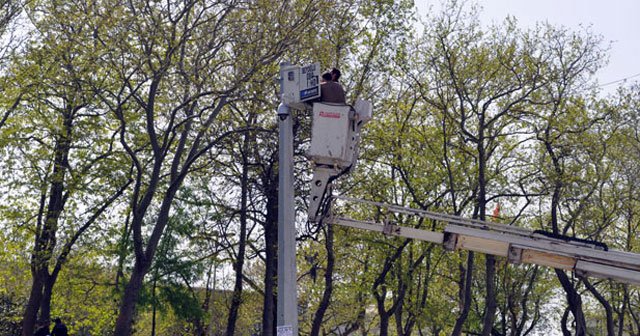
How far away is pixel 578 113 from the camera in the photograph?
26.9 m

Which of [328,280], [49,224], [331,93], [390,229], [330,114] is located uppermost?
[331,93]

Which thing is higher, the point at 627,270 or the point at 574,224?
the point at 574,224

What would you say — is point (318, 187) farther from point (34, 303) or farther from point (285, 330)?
point (34, 303)

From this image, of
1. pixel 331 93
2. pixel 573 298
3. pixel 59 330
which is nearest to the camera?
pixel 331 93

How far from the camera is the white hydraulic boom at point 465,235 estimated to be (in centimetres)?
970

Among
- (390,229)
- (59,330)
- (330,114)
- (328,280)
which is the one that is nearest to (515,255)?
(390,229)

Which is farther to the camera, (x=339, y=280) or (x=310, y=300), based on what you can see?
(x=310, y=300)

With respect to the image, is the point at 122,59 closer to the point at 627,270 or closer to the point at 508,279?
the point at 627,270

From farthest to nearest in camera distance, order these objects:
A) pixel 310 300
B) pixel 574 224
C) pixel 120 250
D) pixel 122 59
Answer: pixel 310 300 → pixel 574 224 → pixel 120 250 → pixel 122 59

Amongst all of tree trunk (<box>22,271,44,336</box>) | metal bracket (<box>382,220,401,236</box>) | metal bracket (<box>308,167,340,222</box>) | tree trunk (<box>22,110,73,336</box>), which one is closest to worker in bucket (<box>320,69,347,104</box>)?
metal bracket (<box>308,167,340,222</box>)

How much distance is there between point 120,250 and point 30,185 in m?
4.30

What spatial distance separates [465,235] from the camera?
11484 mm

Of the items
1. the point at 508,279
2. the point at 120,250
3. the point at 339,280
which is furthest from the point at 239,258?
the point at 508,279

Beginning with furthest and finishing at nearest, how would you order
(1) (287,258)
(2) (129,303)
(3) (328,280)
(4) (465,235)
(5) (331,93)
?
1. (3) (328,280)
2. (2) (129,303)
3. (4) (465,235)
4. (5) (331,93)
5. (1) (287,258)
